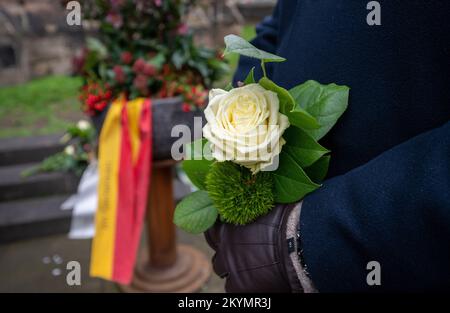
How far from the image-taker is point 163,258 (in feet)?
8.75

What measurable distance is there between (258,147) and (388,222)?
269 mm

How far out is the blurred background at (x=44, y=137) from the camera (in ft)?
9.43

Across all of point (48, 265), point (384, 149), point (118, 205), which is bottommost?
point (48, 265)

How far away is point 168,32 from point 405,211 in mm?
1846

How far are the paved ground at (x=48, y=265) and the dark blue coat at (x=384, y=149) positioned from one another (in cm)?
204

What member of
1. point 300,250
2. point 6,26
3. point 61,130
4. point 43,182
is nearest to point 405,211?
point 300,250

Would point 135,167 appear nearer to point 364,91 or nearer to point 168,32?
point 168,32

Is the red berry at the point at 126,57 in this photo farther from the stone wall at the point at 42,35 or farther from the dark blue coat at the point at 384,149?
the stone wall at the point at 42,35

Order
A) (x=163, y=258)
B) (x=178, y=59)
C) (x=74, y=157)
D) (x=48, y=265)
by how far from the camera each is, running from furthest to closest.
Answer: (x=74, y=157) → (x=48, y=265) → (x=163, y=258) → (x=178, y=59)

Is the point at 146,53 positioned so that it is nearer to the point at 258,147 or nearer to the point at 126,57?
the point at 126,57

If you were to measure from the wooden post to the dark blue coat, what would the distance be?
1.64 m

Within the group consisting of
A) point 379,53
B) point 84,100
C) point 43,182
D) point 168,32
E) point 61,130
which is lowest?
point 43,182

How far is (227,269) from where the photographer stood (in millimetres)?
923

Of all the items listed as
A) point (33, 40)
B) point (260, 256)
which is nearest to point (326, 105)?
point (260, 256)
